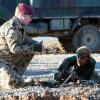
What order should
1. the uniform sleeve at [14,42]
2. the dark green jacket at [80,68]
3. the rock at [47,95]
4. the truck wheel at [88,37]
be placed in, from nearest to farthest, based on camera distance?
the rock at [47,95] → the uniform sleeve at [14,42] → the dark green jacket at [80,68] → the truck wheel at [88,37]

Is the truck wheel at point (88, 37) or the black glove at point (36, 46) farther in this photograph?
the truck wheel at point (88, 37)

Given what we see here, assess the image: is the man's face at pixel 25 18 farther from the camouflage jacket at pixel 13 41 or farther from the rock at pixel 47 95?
the rock at pixel 47 95

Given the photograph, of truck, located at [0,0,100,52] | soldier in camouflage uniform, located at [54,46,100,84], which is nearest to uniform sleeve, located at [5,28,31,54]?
soldier in camouflage uniform, located at [54,46,100,84]

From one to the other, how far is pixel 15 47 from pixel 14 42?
3.0 inches

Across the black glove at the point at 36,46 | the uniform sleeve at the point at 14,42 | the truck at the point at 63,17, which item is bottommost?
the truck at the point at 63,17

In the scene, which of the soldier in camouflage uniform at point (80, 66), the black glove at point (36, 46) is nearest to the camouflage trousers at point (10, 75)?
the black glove at point (36, 46)

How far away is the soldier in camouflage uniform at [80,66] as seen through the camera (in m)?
11.6

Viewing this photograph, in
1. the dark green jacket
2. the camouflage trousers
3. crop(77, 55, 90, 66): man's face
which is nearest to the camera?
the camouflage trousers

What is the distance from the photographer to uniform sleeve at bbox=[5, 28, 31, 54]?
1106 centimetres

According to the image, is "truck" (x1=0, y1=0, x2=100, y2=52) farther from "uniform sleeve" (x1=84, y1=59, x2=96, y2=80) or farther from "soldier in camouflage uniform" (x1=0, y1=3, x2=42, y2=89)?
"soldier in camouflage uniform" (x1=0, y1=3, x2=42, y2=89)

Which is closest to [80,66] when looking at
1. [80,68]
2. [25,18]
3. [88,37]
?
[80,68]

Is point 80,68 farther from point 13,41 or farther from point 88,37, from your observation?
point 88,37

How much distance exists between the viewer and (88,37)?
25.0 m

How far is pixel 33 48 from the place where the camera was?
11.3 meters
